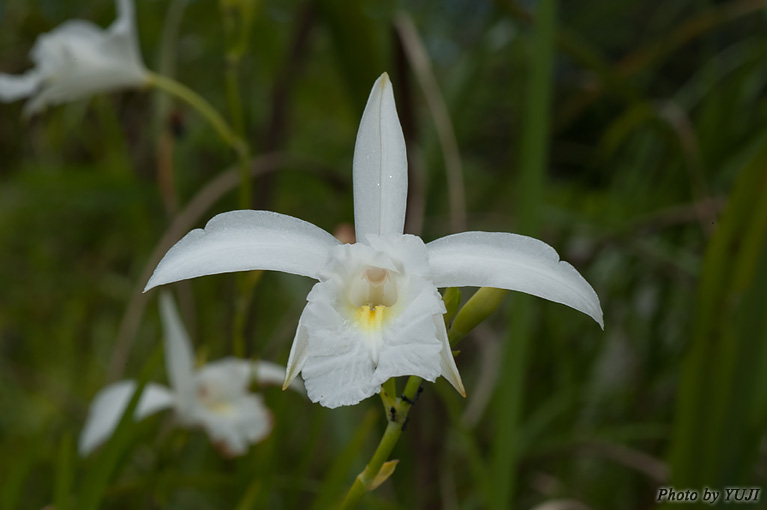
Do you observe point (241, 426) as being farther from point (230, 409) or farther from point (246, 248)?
point (246, 248)

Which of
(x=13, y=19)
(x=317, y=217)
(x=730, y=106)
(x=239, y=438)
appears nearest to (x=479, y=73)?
(x=730, y=106)

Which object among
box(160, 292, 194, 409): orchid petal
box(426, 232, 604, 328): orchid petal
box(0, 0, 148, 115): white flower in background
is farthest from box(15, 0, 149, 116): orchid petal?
box(426, 232, 604, 328): orchid petal

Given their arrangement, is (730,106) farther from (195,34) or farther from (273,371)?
(195,34)

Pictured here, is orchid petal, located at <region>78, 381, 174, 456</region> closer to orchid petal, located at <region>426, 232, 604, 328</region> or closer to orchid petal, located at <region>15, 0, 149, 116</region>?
orchid petal, located at <region>15, 0, 149, 116</region>

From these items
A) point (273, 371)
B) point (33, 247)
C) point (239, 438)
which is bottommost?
point (239, 438)

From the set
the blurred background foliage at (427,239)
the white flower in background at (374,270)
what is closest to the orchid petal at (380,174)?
the white flower in background at (374,270)
